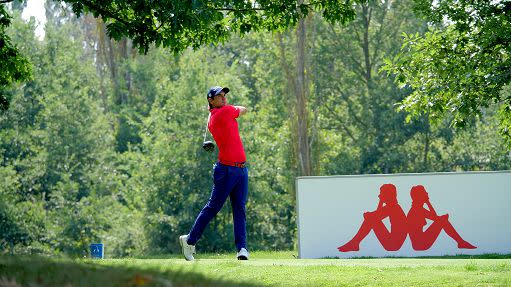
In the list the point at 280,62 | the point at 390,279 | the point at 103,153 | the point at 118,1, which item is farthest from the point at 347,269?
the point at 103,153

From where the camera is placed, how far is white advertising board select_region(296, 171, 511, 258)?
18125mm

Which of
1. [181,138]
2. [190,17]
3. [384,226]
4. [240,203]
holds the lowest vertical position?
[384,226]

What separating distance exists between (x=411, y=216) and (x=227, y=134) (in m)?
8.29

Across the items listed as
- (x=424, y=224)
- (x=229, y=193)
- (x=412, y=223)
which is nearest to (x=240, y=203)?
(x=229, y=193)

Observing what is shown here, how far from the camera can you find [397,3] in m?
44.3

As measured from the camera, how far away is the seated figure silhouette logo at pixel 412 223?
18141 mm

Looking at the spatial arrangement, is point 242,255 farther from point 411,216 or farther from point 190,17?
point 411,216

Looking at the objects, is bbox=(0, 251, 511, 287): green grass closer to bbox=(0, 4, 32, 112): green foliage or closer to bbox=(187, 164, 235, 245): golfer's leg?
bbox=(187, 164, 235, 245): golfer's leg

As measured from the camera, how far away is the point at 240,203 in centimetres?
1084

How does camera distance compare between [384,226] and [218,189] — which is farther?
[384,226]

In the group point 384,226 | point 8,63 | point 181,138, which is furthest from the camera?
point 181,138

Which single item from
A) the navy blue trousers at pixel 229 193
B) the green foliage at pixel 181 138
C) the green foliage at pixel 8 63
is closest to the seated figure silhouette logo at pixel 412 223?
the green foliage at pixel 8 63

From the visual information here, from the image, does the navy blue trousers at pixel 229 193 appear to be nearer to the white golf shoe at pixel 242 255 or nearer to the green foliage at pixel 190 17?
the white golf shoe at pixel 242 255

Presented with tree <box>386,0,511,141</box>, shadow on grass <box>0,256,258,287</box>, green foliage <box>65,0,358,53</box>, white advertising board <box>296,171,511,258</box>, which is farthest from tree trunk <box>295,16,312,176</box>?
shadow on grass <box>0,256,258,287</box>
